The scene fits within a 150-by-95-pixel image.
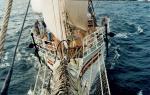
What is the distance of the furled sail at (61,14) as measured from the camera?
18719mm

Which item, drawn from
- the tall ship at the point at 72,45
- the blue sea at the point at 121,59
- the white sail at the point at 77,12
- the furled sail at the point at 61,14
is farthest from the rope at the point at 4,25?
the blue sea at the point at 121,59

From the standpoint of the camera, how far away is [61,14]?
19109 millimetres

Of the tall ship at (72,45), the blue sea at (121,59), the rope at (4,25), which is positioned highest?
the rope at (4,25)

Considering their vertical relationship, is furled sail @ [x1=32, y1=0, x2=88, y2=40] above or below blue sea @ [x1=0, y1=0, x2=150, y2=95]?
above

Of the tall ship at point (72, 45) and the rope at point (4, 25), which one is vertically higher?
the rope at point (4, 25)

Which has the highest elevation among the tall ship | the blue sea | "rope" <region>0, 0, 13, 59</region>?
"rope" <region>0, 0, 13, 59</region>

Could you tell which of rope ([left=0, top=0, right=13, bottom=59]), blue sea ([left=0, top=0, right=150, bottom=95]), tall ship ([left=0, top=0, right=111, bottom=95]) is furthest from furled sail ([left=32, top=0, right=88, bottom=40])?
rope ([left=0, top=0, right=13, bottom=59])

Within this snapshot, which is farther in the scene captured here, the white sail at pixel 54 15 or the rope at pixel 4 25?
the white sail at pixel 54 15

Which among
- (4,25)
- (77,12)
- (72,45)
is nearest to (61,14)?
(72,45)

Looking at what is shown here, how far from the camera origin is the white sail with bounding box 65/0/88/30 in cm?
2075

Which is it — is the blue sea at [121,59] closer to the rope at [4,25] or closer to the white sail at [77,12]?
the white sail at [77,12]

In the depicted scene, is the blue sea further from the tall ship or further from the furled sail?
the furled sail

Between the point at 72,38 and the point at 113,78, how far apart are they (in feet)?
18.8

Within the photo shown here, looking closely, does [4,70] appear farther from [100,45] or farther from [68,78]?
[68,78]
